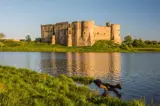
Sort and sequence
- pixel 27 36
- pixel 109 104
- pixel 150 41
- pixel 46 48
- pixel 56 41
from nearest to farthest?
pixel 109 104 < pixel 46 48 < pixel 56 41 < pixel 150 41 < pixel 27 36

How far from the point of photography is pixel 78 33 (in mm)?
93562

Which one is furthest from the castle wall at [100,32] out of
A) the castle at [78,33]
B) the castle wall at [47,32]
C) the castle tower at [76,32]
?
the castle wall at [47,32]

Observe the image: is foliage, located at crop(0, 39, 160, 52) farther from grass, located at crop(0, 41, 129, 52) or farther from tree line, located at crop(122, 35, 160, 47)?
tree line, located at crop(122, 35, 160, 47)

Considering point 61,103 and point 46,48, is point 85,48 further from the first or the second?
point 61,103

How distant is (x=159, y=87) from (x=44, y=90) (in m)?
9.69

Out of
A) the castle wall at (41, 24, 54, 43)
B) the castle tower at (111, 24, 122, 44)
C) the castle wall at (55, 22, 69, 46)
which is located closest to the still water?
the castle wall at (55, 22, 69, 46)

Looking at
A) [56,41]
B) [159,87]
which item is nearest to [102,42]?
[56,41]

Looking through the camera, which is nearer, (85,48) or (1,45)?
(85,48)

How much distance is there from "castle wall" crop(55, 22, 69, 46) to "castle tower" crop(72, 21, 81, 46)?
3.14m

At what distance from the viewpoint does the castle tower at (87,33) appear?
92.7 meters

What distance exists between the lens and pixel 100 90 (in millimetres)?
17406

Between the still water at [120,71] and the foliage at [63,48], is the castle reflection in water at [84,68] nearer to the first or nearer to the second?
the still water at [120,71]

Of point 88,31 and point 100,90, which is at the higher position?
point 88,31

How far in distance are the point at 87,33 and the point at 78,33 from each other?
131 inches
